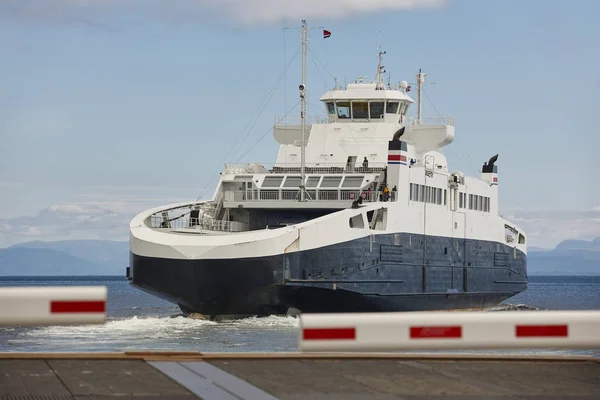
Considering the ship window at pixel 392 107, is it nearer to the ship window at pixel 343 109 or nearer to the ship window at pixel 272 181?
the ship window at pixel 343 109

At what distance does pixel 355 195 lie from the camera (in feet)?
128

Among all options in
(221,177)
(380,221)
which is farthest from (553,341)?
(221,177)

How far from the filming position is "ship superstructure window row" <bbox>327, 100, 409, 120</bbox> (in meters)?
45.5

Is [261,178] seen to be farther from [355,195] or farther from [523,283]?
[523,283]

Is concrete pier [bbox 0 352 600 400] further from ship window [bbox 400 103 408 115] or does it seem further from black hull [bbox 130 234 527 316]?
ship window [bbox 400 103 408 115]

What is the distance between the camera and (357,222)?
37438 millimetres

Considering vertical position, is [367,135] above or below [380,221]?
above

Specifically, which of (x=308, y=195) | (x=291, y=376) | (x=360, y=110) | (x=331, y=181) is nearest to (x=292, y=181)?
(x=308, y=195)

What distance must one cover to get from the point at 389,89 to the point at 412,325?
37.4m

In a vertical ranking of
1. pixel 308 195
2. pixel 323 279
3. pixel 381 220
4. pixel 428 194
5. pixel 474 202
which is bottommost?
pixel 323 279

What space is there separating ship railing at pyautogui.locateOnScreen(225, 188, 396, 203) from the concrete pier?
2376 cm

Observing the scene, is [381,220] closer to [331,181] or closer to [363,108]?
[331,181]

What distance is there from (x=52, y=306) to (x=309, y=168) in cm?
3250

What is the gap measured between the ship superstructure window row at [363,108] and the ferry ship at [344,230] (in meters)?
0.05
